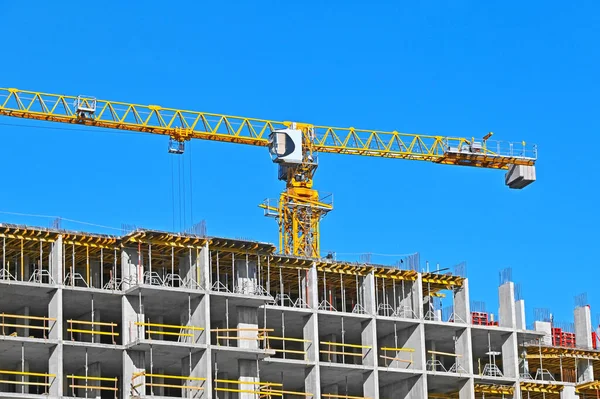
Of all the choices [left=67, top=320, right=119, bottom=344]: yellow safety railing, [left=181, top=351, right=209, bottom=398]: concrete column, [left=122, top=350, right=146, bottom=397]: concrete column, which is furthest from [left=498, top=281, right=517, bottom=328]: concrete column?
[left=67, top=320, right=119, bottom=344]: yellow safety railing

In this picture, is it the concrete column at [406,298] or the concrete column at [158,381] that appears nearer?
the concrete column at [158,381]

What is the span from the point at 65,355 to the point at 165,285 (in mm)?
7969

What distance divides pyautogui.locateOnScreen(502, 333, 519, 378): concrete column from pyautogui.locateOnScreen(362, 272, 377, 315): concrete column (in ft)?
35.5

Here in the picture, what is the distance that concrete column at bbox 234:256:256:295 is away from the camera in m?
101

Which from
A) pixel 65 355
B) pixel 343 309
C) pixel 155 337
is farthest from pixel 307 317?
pixel 65 355

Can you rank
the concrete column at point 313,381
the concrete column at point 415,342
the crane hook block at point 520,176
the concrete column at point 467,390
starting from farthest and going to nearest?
1. the crane hook block at point 520,176
2. the concrete column at point 467,390
3. the concrete column at point 415,342
4. the concrete column at point 313,381

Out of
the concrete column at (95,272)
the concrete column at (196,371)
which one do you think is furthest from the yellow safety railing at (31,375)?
the concrete column at (196,371)

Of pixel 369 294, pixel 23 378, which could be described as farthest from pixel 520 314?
pixel 23 378

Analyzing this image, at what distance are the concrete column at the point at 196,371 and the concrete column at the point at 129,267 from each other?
575 cm

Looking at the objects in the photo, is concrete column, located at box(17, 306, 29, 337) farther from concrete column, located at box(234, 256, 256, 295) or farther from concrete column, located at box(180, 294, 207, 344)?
concrete column, located at box(234, 256, 256, 295)

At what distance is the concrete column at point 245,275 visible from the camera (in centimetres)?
10106

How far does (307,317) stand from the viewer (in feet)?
343

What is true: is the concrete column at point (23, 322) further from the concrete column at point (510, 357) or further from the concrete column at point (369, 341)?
the concrete column at point (510, 357)

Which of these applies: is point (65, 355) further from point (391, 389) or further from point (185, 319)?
point (391, 389)
